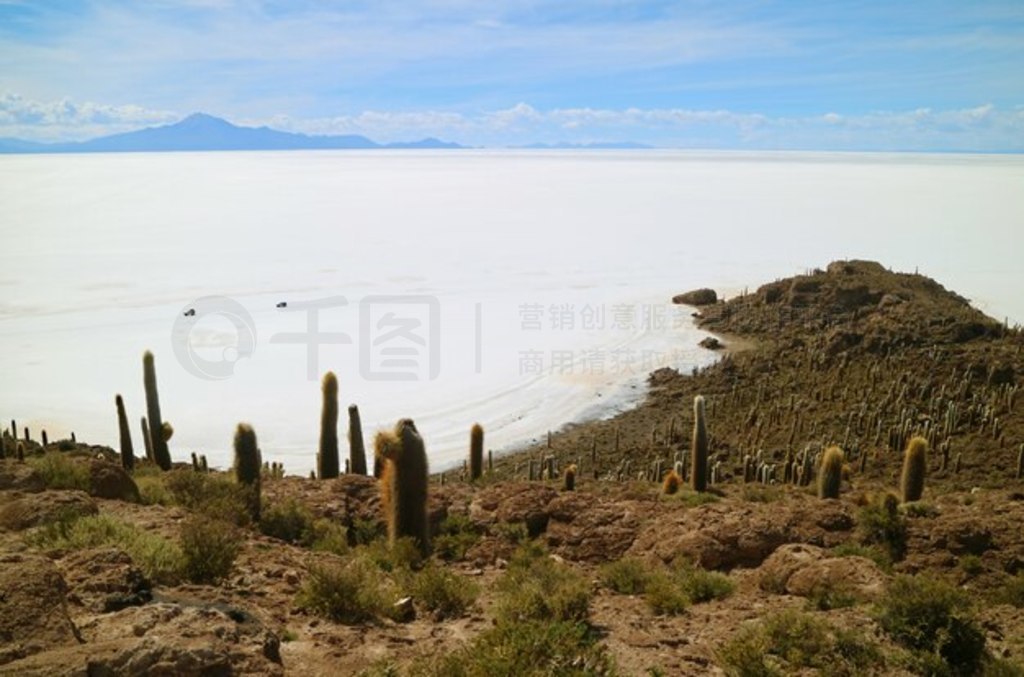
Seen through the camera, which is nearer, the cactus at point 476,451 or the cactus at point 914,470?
the cactus at point 914,470

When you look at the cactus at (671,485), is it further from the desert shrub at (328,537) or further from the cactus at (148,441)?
the cactus at (148,441)

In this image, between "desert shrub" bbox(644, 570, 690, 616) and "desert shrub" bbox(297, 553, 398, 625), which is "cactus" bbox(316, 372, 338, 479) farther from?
"desert shrub" bbox(644, 570, 690, 616)

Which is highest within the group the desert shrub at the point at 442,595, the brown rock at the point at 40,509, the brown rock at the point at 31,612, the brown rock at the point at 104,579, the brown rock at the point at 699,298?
the brown rock at the point at 699,298

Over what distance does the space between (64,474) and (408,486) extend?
17.1ft

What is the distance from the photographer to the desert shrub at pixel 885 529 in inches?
366

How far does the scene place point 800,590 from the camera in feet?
25.6

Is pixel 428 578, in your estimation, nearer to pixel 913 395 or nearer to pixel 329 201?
pixel 913 395

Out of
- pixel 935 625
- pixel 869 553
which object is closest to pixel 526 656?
pixel 935 625

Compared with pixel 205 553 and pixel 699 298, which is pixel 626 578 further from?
pixel 699 298

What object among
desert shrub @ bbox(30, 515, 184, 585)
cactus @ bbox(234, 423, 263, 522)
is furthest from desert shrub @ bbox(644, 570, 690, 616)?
cactus @ bbox(234, 423, 263, 522)

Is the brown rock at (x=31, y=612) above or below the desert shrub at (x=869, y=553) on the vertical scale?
above

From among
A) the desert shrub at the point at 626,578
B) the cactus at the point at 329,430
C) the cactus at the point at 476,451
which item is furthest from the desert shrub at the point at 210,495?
the cactus at the point at 476,451

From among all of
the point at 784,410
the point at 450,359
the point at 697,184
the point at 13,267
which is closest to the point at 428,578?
the point at 784,410

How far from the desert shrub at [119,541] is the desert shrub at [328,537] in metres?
2.65
